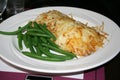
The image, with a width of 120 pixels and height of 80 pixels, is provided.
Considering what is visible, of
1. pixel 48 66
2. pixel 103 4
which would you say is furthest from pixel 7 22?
pixel 103 4

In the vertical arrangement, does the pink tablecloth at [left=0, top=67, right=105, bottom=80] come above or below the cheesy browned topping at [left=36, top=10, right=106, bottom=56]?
below

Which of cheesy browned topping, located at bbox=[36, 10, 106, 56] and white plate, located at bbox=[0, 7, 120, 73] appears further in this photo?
cheesy browned topping, located at bbox=[36, 10, 106, 56]

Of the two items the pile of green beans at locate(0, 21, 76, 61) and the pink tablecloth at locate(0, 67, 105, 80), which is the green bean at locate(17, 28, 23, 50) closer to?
the pile of green beans at locate(0, 21, 76, 61)

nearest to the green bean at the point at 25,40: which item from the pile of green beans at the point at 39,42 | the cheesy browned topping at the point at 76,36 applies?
the pile of green beans at the point at 39,42

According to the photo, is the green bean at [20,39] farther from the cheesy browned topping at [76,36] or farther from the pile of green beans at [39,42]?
the cheesy browned topping at [76,36]

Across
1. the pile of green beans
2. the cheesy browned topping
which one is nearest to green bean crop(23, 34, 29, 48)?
the pile of green beans

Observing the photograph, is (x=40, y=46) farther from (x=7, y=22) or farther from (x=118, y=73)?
(x=118, y=73)
